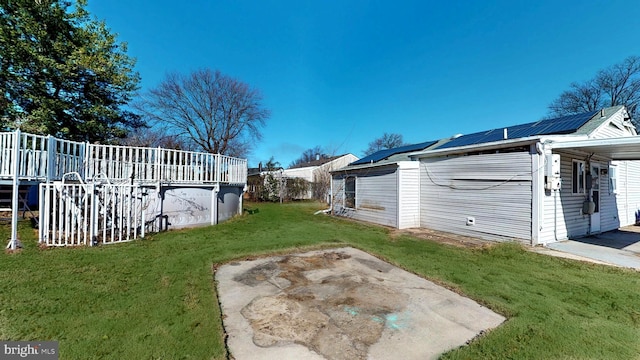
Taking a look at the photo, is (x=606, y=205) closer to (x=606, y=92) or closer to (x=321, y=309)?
(x=321, y=309)

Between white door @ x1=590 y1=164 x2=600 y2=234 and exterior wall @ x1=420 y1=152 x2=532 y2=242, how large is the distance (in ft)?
11.6

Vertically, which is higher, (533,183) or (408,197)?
(533,183)

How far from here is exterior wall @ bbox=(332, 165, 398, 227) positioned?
29.9ft

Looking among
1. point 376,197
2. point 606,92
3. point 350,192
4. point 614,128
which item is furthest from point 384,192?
point 606,92

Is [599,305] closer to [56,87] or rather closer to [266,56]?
[56,87]

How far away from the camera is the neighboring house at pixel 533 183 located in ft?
20.1

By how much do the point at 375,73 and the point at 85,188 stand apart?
15.4m

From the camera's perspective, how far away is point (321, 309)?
2.93 meters

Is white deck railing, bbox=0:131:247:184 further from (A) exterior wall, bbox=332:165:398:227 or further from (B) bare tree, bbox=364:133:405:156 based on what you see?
(B) bare tree, bbox=364:133:405:156

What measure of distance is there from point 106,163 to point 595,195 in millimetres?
15724

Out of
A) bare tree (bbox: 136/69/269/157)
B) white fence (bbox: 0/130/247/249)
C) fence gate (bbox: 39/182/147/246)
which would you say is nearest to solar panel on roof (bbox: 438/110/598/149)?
white fence (bbox: 0/130/247/249)

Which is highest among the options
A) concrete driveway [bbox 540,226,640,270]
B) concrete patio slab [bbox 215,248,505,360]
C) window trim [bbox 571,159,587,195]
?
window trim [bbox 571,159,587,195]

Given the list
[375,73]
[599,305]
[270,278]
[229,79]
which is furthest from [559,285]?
[229,79]

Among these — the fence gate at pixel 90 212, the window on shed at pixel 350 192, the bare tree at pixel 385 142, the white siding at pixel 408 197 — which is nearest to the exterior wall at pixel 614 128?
the white siding at pixel 408 197
